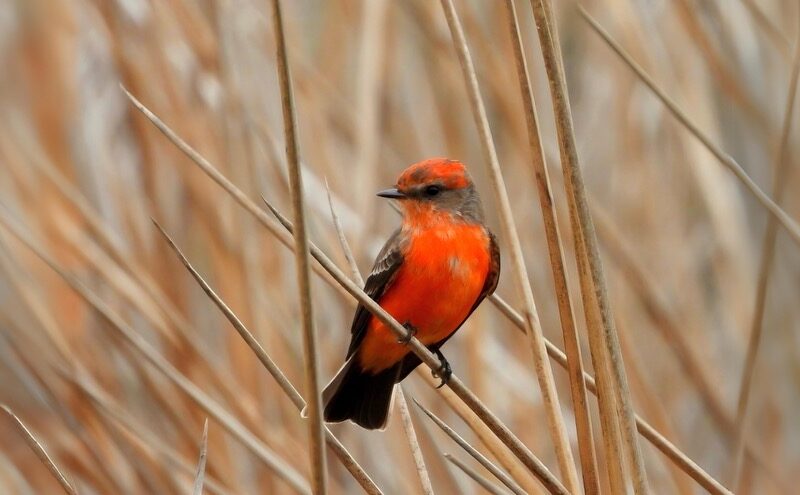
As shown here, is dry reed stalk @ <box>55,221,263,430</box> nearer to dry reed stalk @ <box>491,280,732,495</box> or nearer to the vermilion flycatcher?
the vermilion flycatcher

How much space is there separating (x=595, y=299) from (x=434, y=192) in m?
1.43

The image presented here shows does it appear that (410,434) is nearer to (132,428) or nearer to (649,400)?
(132,428)

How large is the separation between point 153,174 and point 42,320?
23.4 inches

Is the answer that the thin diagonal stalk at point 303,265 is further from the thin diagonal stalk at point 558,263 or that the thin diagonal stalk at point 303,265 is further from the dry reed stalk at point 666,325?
the dry reed stalk at point 666,325

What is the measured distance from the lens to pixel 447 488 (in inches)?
122

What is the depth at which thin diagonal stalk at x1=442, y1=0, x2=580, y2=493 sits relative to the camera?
1.71 meters

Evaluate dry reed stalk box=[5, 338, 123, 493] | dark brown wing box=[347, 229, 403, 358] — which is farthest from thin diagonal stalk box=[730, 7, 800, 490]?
dry reed stalk box=[5, 338, 123, 493]

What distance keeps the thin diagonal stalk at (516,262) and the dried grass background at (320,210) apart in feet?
3.42

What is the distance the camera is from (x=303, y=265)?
1435mm

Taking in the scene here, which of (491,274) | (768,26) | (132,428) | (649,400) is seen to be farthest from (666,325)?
(132,428)

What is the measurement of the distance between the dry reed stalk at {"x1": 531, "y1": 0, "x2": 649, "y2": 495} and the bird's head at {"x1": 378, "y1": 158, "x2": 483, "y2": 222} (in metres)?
1.33

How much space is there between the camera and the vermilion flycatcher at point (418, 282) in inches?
112

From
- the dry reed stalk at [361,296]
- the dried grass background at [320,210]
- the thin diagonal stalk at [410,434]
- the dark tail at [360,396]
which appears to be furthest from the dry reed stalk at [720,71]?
the dry reed stalk at [361,296]

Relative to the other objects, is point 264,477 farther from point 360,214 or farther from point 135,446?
point 360,214
